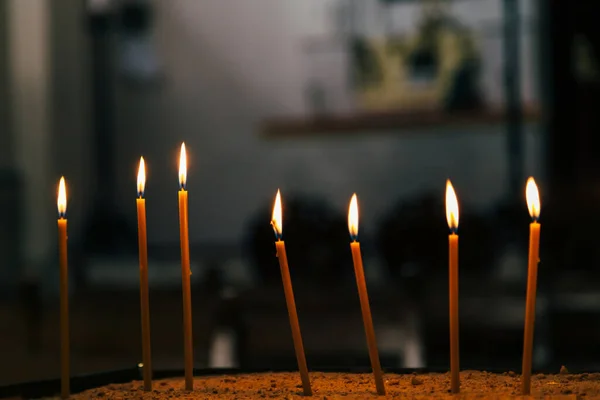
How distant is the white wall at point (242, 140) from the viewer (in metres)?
4.61

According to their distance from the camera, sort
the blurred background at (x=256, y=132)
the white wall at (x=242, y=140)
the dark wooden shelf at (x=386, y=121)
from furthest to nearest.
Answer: the white wall at (x=242, y=140)
the dark wooden shelf at (x=386, y=121)
the blurred background at (x=256, y=132)

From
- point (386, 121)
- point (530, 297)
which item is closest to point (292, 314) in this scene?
point (530, 297)

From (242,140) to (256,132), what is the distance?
8 centimetres

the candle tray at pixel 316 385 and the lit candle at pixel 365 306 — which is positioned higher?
the lit candle at pixel 365 306

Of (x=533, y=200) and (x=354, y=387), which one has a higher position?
(x=533, y=200)

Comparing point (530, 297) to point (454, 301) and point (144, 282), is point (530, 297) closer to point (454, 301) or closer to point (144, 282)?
point (454, 301)

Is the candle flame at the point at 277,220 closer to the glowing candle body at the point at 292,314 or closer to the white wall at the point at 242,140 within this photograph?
the glowing candle body at the point at 292,314

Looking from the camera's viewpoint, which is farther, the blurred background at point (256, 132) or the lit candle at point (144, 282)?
the blurred background at point (256, 132)

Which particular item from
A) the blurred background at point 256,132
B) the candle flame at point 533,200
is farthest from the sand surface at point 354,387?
the blurred background at point 256,132

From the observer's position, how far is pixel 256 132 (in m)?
4.71

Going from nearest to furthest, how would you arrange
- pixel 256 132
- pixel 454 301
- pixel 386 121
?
1. pixel 454 301
2. pixel 386 121
3. pixel 256 132

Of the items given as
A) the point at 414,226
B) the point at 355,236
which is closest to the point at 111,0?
the point at 414,226

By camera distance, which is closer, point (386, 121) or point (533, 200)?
point (533, 200)

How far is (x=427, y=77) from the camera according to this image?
4410 millimetres
